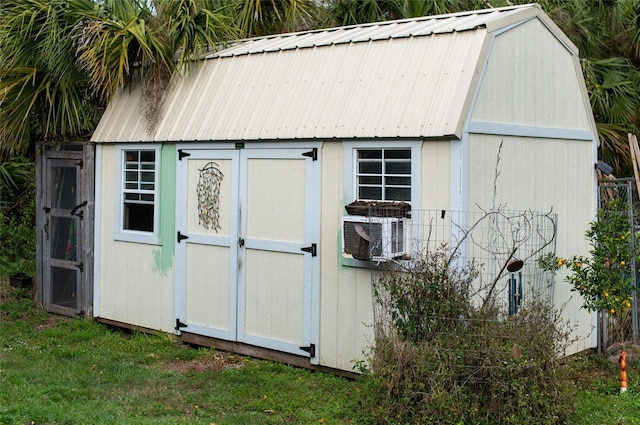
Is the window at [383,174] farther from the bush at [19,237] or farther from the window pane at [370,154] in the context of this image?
the bush at [19,237]

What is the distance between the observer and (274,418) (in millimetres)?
6723

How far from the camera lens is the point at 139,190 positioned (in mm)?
9758

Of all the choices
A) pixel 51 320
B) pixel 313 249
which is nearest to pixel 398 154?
pixel 313 249

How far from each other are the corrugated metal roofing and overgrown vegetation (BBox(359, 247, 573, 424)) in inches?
53.7

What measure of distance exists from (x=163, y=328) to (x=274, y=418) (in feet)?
10.3

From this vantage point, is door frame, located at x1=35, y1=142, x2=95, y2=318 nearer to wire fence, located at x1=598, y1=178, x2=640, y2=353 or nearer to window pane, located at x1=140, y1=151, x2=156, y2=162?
window pane, located at x1=140, y1=151, x2=156, y2=162

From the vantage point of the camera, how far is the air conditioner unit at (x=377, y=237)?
722 cm

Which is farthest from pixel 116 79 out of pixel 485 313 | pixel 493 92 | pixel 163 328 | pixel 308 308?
pixel 485 313

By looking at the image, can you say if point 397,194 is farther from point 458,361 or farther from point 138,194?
point 138,194

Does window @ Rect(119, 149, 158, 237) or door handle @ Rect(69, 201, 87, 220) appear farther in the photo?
door handle @ Rect(69, 201, 87, 220)

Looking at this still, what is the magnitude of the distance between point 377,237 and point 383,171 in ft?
2.04

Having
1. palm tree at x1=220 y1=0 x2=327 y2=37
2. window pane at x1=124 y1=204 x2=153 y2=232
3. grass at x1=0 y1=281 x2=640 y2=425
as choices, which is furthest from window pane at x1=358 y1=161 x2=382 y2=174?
palm tree at x1=220 y1=0 x2=327 y2=37

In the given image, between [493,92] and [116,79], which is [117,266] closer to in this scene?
[116,79]

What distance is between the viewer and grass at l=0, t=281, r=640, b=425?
6.71m
